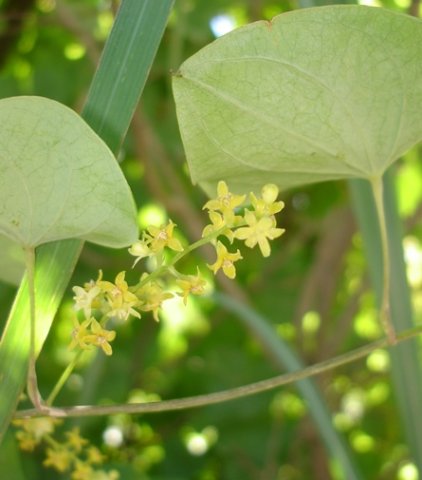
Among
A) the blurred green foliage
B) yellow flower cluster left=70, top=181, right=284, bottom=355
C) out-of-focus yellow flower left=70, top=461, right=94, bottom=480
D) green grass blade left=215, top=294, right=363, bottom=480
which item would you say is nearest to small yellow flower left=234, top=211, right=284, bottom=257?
yellow flower cluster left=70, top=181, right=284, bottom=355

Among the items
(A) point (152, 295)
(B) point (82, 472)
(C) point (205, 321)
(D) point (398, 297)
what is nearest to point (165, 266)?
(A) point (152, 295)

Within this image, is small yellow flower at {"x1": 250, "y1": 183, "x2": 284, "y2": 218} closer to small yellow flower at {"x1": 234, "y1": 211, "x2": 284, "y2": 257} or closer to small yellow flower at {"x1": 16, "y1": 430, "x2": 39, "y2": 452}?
small yellow flower at {"x1": 234, "y1": 211, "x2": 284, "y2": 257}

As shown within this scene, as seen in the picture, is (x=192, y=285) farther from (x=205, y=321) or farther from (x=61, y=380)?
(x=205, y=321)

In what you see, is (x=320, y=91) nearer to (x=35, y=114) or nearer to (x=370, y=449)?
(x=35, y=114)

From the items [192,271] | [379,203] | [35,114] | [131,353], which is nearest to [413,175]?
[192,271]

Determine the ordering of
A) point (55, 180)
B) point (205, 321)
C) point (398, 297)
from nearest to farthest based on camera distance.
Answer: point (55, 180), point (398, 297), point (205, 321)

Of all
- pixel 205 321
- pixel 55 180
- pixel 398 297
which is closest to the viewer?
pixel 55 180
